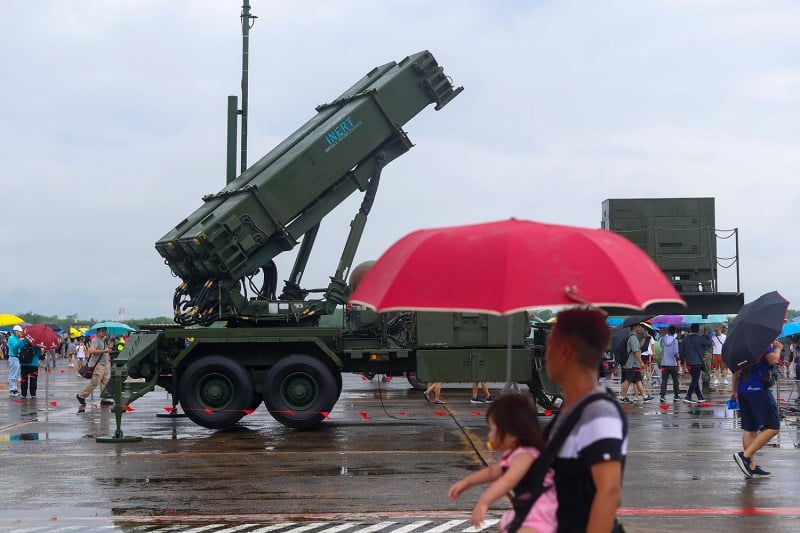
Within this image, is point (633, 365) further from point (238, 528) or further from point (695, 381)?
point (238, 528)

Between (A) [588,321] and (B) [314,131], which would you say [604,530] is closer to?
(A) [588,321]

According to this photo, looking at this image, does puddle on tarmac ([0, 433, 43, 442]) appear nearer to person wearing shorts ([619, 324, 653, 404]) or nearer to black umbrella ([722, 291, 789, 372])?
black umbrella ([722, 291, 789, 372])

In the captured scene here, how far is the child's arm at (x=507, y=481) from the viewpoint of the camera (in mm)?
3885

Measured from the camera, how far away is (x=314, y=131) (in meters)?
17.2

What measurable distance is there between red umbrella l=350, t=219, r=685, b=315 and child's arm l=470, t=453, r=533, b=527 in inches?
24.5

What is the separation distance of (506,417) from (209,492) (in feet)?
22.4

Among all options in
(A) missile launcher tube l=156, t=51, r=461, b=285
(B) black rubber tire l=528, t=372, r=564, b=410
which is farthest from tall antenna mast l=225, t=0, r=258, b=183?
(B) black rubber tire l=528, t=372, r=564, b=410

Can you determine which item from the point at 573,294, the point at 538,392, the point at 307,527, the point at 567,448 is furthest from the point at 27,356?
the point at 573,294

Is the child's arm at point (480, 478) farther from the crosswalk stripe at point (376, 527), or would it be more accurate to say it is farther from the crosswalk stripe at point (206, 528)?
the crosswalk stripe at point (206, 528)

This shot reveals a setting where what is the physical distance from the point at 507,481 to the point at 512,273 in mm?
789

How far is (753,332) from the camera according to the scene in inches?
423

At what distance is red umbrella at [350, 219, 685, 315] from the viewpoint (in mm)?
3699

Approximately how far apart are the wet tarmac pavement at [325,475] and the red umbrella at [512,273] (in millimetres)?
5064

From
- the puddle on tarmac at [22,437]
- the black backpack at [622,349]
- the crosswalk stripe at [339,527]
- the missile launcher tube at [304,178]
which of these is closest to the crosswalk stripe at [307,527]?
the crosswalk stripe at [339,527]
